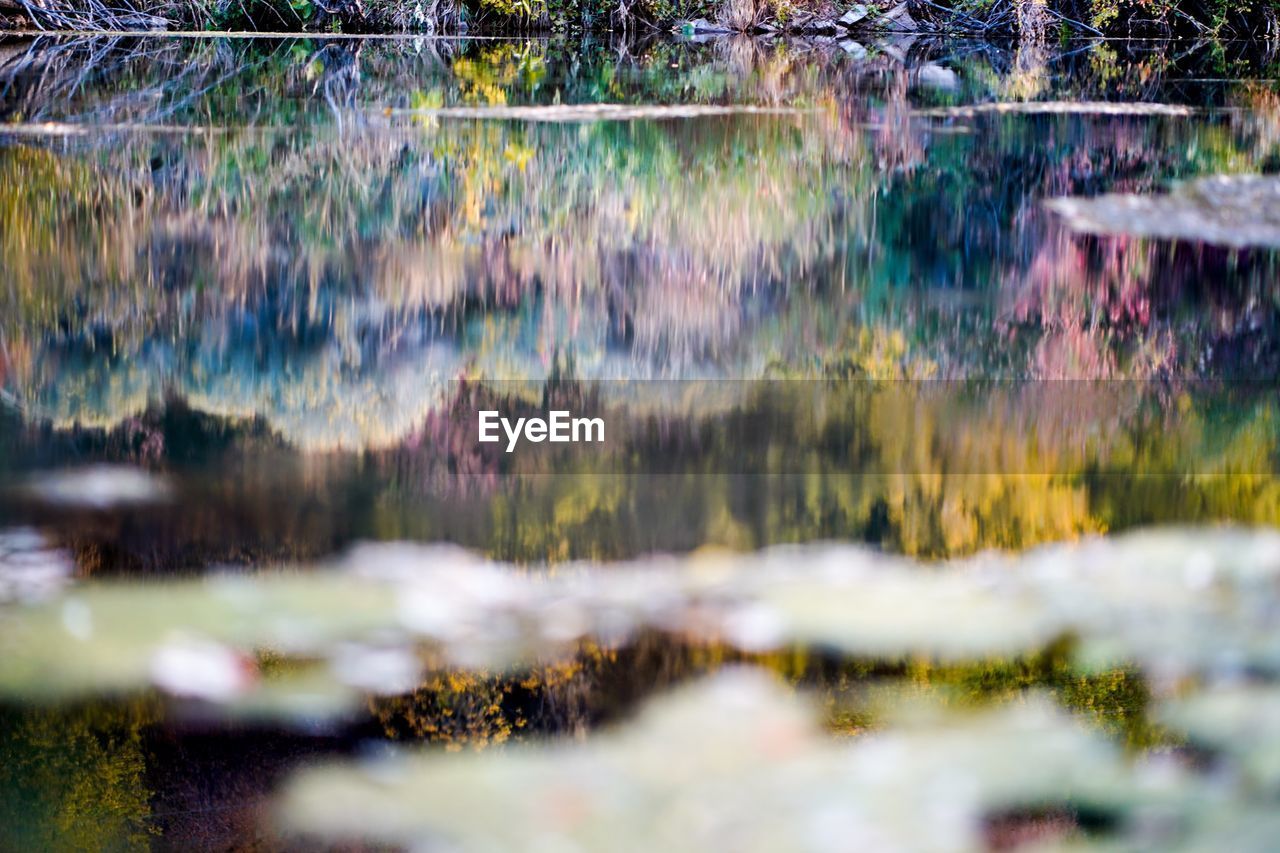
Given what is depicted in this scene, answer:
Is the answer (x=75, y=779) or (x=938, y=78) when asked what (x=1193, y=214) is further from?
(x=938, y=78)

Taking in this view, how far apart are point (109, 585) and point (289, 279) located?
937 mm

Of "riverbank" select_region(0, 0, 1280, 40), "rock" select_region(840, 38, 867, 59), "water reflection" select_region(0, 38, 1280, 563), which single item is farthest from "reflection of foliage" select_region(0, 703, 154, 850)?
"riverbank" select_region(0, 0, 1280, 40)

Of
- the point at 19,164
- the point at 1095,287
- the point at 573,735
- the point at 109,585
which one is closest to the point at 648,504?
the point at 573,735

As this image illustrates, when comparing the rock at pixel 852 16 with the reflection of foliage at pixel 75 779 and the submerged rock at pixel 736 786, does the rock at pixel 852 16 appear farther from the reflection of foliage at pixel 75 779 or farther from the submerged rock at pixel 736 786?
the reflection of foliage at pixel 75 779

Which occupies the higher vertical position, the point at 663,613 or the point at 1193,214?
the point at 1193,214

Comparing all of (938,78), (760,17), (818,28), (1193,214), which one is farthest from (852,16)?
(1193,214)

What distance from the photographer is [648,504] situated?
1.28 meters

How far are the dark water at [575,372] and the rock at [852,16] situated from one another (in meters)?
5.64

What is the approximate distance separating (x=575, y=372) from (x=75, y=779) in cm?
86

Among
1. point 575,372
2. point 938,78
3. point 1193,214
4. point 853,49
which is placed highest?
point 853,49

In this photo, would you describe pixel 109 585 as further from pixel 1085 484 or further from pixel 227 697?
pixel 1085 484

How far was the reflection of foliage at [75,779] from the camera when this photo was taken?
82 cm

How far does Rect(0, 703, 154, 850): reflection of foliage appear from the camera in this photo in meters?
0.82

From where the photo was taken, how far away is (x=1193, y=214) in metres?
2.51
